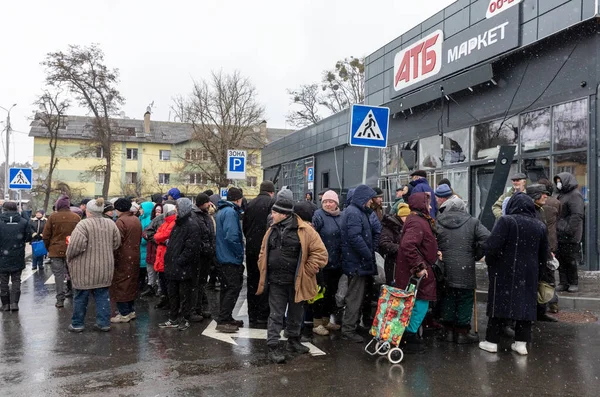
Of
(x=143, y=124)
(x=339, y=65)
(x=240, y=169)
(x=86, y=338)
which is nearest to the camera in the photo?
(x=86, y=338)

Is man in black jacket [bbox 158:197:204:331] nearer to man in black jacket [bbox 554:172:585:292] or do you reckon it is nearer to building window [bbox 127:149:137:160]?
man in black jacket [bbox 554:172:585:292]

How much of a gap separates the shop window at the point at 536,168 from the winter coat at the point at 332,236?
22.2ft

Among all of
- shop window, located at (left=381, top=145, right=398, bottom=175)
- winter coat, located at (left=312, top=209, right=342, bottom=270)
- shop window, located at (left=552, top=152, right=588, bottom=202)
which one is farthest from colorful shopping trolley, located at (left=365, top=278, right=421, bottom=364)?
shop window, located at (left=381, top=145, right=398, bottom=175)

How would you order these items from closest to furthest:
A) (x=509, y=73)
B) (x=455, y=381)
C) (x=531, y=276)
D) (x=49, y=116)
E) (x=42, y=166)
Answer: (x=455, y=381) < (x=531, y=276) < (x=509, y=73) < (x=49, y=116) < (x=42, y=166)

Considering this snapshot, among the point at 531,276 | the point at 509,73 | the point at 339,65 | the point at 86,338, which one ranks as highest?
the point at 339,65

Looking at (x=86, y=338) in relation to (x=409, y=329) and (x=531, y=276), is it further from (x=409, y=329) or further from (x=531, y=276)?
(x=531, y=276)

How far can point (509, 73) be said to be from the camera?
508 inches

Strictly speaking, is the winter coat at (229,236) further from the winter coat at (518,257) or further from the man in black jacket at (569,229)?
the man in black jacket at (569,229)

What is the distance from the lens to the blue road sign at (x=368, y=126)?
8.90 metres

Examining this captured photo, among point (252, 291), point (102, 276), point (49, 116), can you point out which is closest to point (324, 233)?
point (252, 291)

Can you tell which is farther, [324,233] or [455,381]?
[324,233]

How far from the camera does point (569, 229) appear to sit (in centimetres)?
855

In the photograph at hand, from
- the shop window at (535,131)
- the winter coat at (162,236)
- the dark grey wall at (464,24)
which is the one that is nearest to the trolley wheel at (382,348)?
the winter coat at (162,236)

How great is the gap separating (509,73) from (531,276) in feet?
27.7
